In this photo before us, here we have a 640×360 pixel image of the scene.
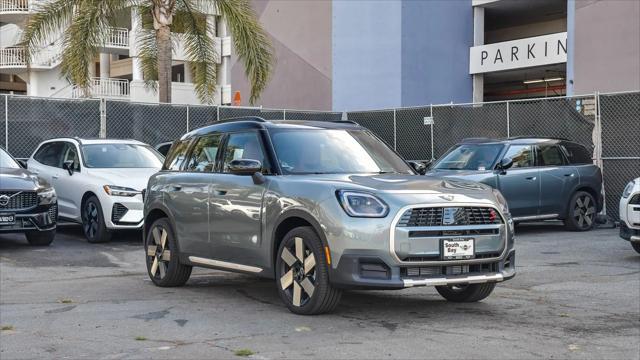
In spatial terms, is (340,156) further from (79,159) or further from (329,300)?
(79,159)

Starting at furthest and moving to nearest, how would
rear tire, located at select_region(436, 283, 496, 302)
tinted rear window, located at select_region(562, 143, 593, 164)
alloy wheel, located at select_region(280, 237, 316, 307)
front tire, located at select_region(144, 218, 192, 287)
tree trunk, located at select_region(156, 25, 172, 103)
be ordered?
tree trunk, located at select_region(156, 25, 172, 103), tinted rear window, located at select_region(562, 143, 593, 164), front tire, located at select_region(144, 218, 192, 287), rear tire, located at select_region(436, 283, 496, 302), alloy wheel, located at select_region(280, 237, 316, 307)

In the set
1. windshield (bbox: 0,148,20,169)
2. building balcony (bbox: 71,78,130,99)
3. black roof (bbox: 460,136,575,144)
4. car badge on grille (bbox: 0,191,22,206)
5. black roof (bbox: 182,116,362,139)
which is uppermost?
building balcony (bbox: 71,78,130,99)

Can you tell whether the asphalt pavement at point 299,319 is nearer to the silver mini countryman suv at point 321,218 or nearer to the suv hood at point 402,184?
the silver mini countryman suv at point 321,218

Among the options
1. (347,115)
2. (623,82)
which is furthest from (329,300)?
(623,82)

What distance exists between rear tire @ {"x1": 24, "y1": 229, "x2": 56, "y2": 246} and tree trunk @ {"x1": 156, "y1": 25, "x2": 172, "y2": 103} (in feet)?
31.1

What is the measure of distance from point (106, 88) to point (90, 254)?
37539mm

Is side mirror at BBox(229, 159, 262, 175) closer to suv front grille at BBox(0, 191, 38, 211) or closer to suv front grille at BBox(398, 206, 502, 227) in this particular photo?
suv front grille at BBox(398, 206, 502, 227)

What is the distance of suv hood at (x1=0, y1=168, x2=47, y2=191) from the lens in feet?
42.2

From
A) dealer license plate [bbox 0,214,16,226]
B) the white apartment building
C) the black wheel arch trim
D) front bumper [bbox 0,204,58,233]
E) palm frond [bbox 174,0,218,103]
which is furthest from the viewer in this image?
the white apartment building

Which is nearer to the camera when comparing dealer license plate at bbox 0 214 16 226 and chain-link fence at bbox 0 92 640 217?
dealer license plate at bbox 0 214 16 226

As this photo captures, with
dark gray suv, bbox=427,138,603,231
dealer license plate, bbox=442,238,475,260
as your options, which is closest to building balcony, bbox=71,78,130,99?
dark gray suv, bbox=427,138,603,231

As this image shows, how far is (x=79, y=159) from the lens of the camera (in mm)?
14945

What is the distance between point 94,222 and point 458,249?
8.57 meters

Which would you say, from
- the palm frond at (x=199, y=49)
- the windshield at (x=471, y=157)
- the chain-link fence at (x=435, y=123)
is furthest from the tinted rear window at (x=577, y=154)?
the palm frond at (x=199, y=49)
